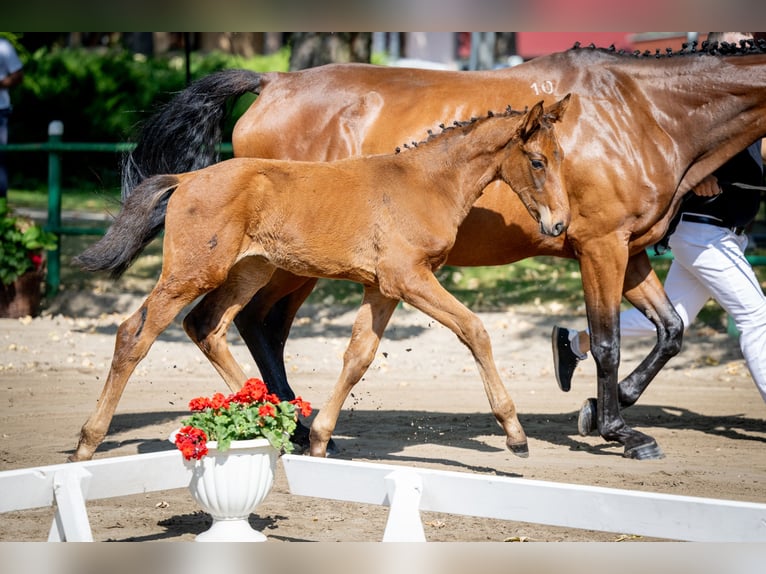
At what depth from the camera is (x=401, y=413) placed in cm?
748

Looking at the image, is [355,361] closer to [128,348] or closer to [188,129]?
[128,348]

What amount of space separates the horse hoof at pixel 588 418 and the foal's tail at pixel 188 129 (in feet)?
9.22

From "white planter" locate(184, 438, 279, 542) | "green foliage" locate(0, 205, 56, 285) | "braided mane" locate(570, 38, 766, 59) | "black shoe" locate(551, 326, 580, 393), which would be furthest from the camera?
"green foliage" locate(0, 205, 56, 285)

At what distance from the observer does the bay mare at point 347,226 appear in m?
5.18

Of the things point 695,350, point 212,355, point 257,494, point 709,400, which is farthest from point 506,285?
point 257,494

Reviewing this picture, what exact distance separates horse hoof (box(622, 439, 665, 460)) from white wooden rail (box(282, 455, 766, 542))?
2.36 metres

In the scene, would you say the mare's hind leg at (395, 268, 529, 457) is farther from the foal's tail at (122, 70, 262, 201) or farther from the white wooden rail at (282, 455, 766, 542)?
the foal's tail at (122, 70, 262, 201)

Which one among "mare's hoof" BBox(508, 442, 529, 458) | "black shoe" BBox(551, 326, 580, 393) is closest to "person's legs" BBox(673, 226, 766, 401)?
"black shoe" BBox(551, 326, 580, 393)

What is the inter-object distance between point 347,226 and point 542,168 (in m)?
1.03

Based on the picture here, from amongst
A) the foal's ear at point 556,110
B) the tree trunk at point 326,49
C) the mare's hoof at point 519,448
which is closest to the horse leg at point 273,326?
the mare's hoof at point 519,448

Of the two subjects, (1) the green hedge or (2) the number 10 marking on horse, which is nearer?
→ (2) the number 10 marking on horse

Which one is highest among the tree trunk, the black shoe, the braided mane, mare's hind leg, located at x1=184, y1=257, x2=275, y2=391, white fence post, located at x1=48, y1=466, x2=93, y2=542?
the braided mane

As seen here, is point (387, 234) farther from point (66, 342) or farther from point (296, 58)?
point (296, 58)

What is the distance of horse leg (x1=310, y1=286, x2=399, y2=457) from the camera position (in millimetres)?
5418
